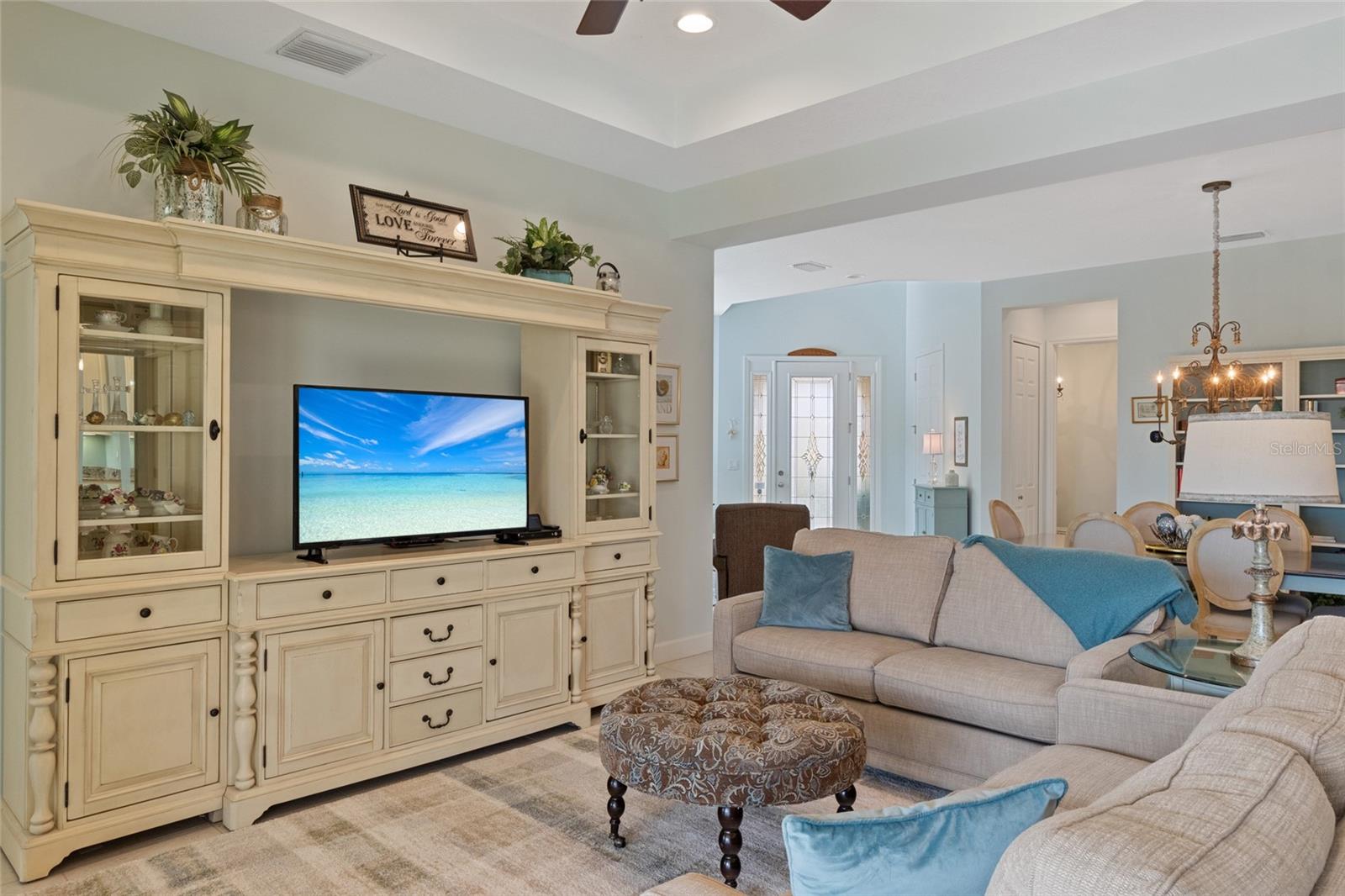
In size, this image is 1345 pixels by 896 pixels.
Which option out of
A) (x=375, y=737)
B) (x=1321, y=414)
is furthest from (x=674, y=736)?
A: (x=1321, y=414)

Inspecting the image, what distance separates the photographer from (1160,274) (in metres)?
7.08

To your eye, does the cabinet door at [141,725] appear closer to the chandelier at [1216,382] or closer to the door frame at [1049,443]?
the chandelier at [1216,382]

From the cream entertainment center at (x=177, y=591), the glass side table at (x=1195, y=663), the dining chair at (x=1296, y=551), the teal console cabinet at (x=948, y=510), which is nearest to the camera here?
the glass side table at (x=1195, y=663)

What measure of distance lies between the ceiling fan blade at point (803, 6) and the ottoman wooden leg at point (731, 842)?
223cm

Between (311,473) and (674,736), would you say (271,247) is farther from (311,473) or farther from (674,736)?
(674,736)

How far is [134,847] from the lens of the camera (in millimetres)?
2801

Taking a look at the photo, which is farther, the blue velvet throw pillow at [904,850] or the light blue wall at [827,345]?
the light blue wall at [827,345]

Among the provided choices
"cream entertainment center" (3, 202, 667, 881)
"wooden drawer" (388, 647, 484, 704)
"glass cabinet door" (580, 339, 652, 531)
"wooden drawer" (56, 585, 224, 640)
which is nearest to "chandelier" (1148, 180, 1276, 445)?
"glass cabinet door" (580, 339, 652, 531)

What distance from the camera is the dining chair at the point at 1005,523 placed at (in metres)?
5.76

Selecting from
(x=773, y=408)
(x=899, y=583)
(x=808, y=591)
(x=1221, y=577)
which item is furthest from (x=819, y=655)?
(x=773, y=408)

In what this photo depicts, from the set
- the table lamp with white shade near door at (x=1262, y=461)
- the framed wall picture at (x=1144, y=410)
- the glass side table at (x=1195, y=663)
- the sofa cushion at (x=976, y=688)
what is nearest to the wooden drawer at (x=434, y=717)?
the sofa cushion at (x=976, y=688)

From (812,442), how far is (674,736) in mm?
7371

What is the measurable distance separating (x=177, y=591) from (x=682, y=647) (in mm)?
3021

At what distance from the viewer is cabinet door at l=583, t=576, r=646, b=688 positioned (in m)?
4.17
